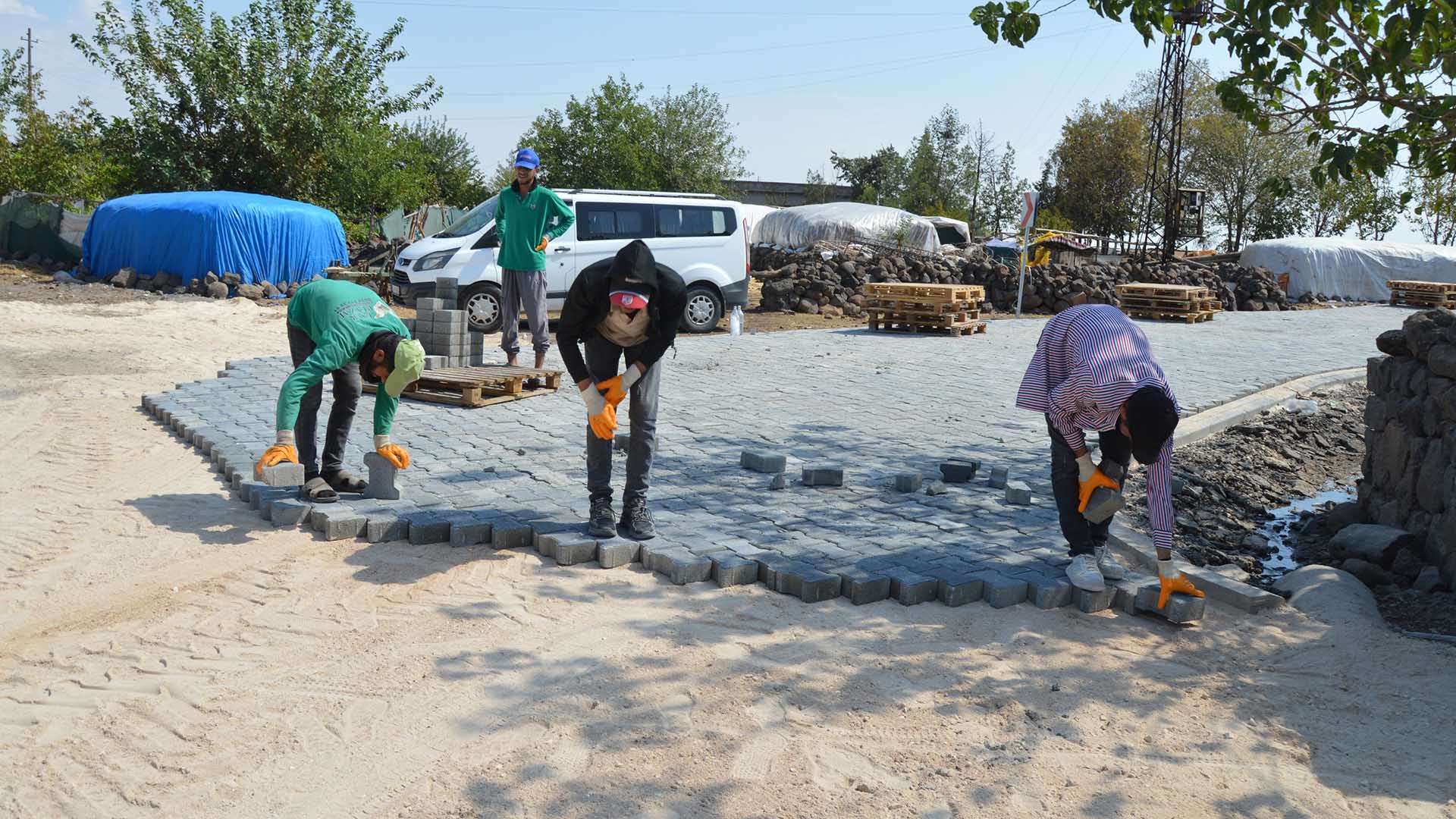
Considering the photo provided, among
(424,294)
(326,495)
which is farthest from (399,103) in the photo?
(326,495)

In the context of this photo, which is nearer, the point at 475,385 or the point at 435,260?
the point at 475,385

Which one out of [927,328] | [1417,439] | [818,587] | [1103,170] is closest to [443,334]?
[818,587]

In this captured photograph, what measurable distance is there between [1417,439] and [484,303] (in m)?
11.0

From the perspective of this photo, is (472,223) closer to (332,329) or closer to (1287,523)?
(332,329)

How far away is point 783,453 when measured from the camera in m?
7.90

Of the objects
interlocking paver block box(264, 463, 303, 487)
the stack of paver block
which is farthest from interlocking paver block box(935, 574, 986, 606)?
the stack of paver block

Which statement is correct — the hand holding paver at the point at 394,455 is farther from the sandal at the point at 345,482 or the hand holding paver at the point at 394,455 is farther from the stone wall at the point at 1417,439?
the stone wall at the point at 1417,439

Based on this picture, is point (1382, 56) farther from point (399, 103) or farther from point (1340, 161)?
point (399, 103)

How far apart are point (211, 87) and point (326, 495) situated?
73.1 ft

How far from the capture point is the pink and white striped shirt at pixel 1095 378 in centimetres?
476

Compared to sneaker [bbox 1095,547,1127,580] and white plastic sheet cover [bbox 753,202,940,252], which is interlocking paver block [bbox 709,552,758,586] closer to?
sneaker [bbox 1095,547,1127,580]

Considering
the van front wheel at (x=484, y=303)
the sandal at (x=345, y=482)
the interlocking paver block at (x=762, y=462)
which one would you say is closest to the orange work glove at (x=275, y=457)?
the sandal at (x=345, y=482)

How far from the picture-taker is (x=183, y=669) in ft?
13.7

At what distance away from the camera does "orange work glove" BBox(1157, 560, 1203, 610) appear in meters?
5.13
